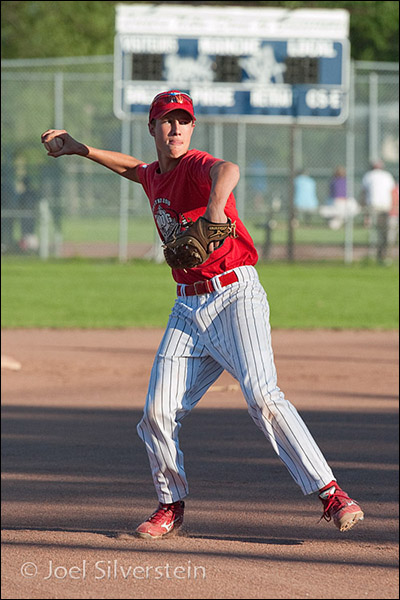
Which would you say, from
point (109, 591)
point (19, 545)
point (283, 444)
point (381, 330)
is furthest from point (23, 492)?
point (381, 330)

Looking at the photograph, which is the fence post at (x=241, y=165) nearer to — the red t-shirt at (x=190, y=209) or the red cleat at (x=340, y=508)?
the red t-shirt at (x=190, y=209)

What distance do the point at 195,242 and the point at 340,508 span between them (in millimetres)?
1262

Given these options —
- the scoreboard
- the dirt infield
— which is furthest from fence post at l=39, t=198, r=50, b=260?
the dirt infield

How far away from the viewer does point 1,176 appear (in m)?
20.1

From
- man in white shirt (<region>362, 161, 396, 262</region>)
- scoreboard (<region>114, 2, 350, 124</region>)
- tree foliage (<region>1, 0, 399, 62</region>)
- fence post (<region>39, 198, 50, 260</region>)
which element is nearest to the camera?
scoreboard (<region>114, 2, 350, 124</region>)

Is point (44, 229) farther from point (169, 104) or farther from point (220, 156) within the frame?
point (169, 104)

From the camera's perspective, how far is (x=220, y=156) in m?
20.8

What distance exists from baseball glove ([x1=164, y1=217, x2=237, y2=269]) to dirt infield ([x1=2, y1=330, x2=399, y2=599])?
1333 millimetres

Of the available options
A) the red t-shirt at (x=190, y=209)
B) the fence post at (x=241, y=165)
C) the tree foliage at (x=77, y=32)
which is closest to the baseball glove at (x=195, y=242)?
the red t-shirt at (x=190, y=209)

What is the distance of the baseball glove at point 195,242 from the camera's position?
380 cm

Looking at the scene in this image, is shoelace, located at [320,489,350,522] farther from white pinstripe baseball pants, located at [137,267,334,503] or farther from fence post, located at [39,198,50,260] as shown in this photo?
fence post, located at [39,198,50,260]

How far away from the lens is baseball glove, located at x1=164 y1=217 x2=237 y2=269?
12.5 ft

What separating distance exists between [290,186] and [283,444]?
642 inches

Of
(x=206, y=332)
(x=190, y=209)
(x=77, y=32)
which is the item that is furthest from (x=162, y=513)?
(x=77, y=32)
